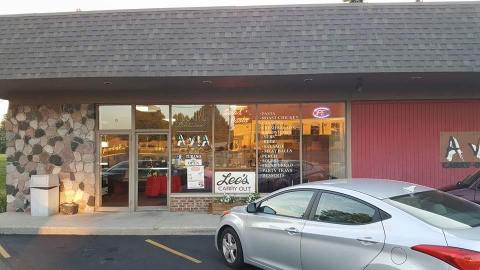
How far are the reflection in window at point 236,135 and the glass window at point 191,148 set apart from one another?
266 mm

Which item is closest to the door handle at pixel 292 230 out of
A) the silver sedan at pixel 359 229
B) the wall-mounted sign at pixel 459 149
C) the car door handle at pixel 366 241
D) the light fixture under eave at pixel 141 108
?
the silver sedan at pixel 359 229

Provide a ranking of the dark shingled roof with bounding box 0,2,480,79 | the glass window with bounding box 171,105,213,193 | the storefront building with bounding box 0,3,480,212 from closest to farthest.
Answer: the dark shingled roof with bounding box 0,2,480,79
the storefront building with bounding box 0,3,480,212
the glass window with bounding box 171,105,213,193

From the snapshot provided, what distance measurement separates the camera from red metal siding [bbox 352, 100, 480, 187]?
41.4 feet

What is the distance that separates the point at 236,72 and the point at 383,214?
6.17 meters

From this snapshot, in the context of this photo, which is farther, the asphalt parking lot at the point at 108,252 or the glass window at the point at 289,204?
the asphalt parking lot at the point at 108,252

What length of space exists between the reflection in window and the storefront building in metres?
0.03

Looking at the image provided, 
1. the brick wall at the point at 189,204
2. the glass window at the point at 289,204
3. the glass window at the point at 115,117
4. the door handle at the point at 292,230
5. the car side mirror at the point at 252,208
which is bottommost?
the brick wall at the point at 189,204

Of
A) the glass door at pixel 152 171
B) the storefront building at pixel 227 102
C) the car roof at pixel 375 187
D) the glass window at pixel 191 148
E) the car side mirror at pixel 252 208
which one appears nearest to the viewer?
the car roof at pixel 375 187

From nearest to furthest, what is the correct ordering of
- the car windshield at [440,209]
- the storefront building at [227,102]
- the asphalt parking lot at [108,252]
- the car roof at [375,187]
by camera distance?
the car windshield at [440,209], the car roof at [375,187], the asphalt parking lot at [108,252], the storefront building at [227,102]

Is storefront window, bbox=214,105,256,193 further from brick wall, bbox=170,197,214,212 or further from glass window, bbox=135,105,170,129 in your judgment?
glass window, bbox=135,105,170,129

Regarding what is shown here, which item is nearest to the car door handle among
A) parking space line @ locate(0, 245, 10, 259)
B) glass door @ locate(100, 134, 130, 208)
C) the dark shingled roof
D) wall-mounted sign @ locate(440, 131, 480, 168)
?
the dark shingled roof

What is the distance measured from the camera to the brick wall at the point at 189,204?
1279cm

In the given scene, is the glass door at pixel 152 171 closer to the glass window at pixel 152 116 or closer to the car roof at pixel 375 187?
the glass window at pixel 152 116

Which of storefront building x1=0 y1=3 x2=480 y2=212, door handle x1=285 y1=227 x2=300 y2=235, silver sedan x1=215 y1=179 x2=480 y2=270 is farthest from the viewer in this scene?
storefront building x1=0 y1=3 x2=480 y2=212
